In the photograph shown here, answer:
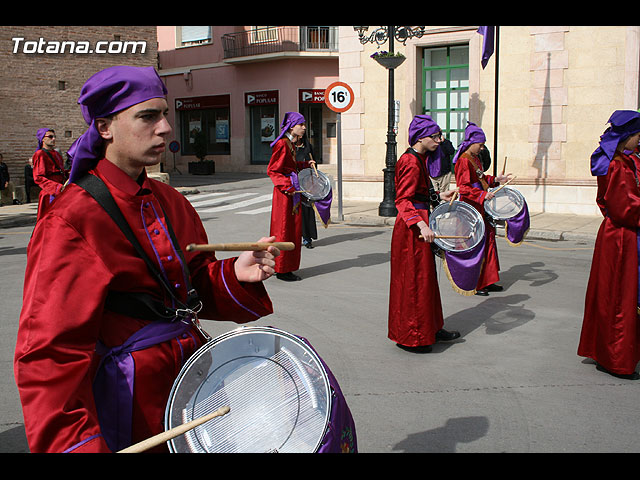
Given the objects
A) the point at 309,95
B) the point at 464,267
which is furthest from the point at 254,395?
the point at 309,95

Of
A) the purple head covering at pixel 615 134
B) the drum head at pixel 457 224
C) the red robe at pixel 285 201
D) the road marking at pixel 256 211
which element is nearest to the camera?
the purple head covering at pixel 615 134

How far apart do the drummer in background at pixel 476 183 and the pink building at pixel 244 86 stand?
85.9 ft

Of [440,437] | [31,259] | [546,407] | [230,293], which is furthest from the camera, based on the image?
[546,407]

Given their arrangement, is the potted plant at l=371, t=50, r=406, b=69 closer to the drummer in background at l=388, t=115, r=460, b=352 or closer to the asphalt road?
the asphalt road

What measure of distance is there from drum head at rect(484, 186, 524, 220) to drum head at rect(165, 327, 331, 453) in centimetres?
628

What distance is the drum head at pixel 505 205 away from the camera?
8.02m

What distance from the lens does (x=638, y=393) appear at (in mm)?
4887

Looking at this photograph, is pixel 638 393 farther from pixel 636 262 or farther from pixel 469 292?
pixel 469 292

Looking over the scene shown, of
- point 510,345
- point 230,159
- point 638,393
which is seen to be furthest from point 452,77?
point 230,159

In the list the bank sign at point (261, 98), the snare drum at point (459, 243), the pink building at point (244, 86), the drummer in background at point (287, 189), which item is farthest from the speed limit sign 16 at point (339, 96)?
the bank sign at point (261, 98)

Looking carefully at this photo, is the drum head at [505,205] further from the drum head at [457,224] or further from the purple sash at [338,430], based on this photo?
the purple sash at [338,430]

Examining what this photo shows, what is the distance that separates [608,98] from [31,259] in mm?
A: 14719

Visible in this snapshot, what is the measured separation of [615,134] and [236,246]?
13.8 feet

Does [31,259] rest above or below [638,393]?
above
